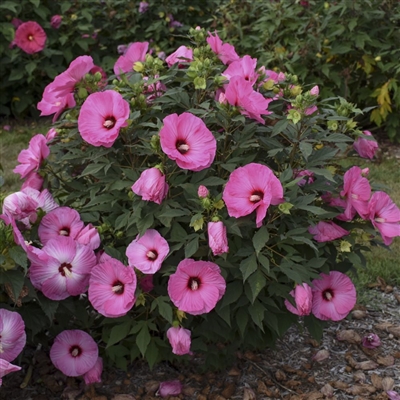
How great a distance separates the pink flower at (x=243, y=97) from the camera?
2.18 m

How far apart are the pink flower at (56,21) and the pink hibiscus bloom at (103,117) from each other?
3.95 m

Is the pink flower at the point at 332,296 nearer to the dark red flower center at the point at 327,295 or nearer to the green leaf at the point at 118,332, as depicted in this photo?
the dark red flower center at the point at 327,295

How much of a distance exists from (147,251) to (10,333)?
0.49 m

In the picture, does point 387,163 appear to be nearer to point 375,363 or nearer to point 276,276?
point 375,363

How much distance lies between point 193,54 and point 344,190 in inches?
28.2

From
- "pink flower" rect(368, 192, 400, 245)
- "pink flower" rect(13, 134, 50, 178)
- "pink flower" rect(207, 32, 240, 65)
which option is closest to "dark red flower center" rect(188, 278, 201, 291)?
"pink flower" rect(368, 192, 400, 245)

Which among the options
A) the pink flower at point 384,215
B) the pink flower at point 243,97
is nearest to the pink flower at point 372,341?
the pink flower at point 384,215

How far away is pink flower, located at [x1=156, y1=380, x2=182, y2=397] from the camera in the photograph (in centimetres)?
252

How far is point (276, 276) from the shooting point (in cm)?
228

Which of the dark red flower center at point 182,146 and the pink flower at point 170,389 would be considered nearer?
the dark red flower center at point 182,146

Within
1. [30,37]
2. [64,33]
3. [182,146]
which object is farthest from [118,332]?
[64,33]

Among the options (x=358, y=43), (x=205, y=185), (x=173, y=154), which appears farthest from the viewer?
(x=358, y=43)

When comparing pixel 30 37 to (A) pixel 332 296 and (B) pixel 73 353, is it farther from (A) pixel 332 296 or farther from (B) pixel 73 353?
(A) pixel 332 296

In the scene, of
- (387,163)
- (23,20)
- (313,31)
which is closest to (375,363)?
(387,163)
